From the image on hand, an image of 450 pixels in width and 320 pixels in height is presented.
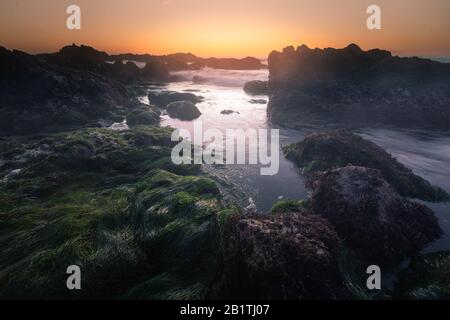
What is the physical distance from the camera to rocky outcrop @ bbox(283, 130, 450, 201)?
9.66m

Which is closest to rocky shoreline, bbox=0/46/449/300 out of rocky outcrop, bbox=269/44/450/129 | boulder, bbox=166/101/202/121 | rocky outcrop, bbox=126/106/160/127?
rocky outcrop, bbox=126/106/160/127

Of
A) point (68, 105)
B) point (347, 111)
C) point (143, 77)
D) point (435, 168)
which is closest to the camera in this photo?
point (435, 168)

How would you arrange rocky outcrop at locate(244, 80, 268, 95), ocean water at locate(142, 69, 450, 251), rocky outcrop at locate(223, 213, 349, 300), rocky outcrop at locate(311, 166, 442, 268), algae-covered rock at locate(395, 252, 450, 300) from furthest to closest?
rocky outcrop at locate(244, 80, 268, 95), ocean water at locate(142, 69, 450, 251), rocky outcrop at locate(311, 166, 442, 268), algae-covered rock at locate(395, 252, 450, 300), rocky outcrop at locate(223, 213, 349, 300)

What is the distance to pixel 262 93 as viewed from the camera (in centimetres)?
3969

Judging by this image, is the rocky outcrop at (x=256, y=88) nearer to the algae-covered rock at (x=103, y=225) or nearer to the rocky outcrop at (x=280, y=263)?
the algae-covered rock at (x=103, y=225)

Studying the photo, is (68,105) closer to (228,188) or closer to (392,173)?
(228,188)

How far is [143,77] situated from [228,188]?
5193 cm

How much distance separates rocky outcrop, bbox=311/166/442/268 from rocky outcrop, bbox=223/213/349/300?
1122 millimetres

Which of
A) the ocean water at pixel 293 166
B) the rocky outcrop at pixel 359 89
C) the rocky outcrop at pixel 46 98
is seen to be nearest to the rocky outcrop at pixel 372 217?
the ocean water at pixel 293 166

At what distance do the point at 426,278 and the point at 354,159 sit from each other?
638 cm

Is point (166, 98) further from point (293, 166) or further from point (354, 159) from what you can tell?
point (354, 159)

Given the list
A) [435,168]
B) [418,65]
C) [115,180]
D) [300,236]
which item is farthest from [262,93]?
[300,236]

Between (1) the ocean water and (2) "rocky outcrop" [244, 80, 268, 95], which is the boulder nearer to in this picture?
(1) the ocean water

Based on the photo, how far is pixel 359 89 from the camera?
25312 millimetres
